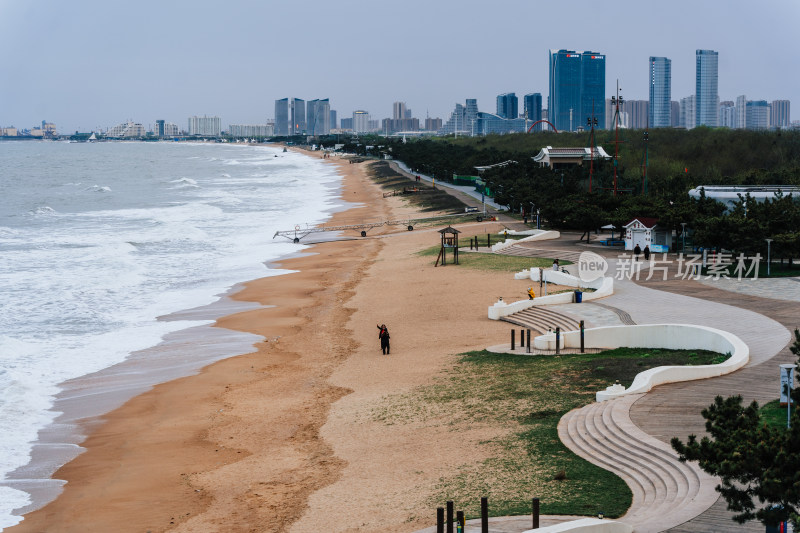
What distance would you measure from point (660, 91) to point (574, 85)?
19.9 metres

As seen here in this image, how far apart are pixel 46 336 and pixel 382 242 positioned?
26.8 m

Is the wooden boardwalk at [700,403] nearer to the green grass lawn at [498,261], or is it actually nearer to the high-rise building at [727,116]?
the green grass lawn at [498,261]

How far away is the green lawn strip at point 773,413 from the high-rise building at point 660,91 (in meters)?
143

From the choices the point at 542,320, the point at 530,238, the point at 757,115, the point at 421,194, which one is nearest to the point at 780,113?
the point at 757,115

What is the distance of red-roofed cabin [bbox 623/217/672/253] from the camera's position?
131ft

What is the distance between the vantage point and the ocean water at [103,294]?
2188 centimetres

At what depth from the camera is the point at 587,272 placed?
1302 inches

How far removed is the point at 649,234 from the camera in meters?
40.0

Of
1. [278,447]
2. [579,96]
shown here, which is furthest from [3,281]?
[579,96]

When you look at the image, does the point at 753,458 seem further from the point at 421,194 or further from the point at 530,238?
the point at 421,194

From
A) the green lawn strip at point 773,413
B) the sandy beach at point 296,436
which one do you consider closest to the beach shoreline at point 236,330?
the sandy beach at point 296,436

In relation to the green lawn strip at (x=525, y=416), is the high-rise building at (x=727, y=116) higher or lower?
higher

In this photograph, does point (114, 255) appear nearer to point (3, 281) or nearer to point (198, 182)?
point (3, 281)

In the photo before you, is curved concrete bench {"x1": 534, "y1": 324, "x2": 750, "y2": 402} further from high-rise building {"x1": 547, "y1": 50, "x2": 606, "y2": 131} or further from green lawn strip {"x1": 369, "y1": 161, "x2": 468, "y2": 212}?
high-rise building {"x1": 547, "y1": 50, "x2": 606, "y2": 131}
